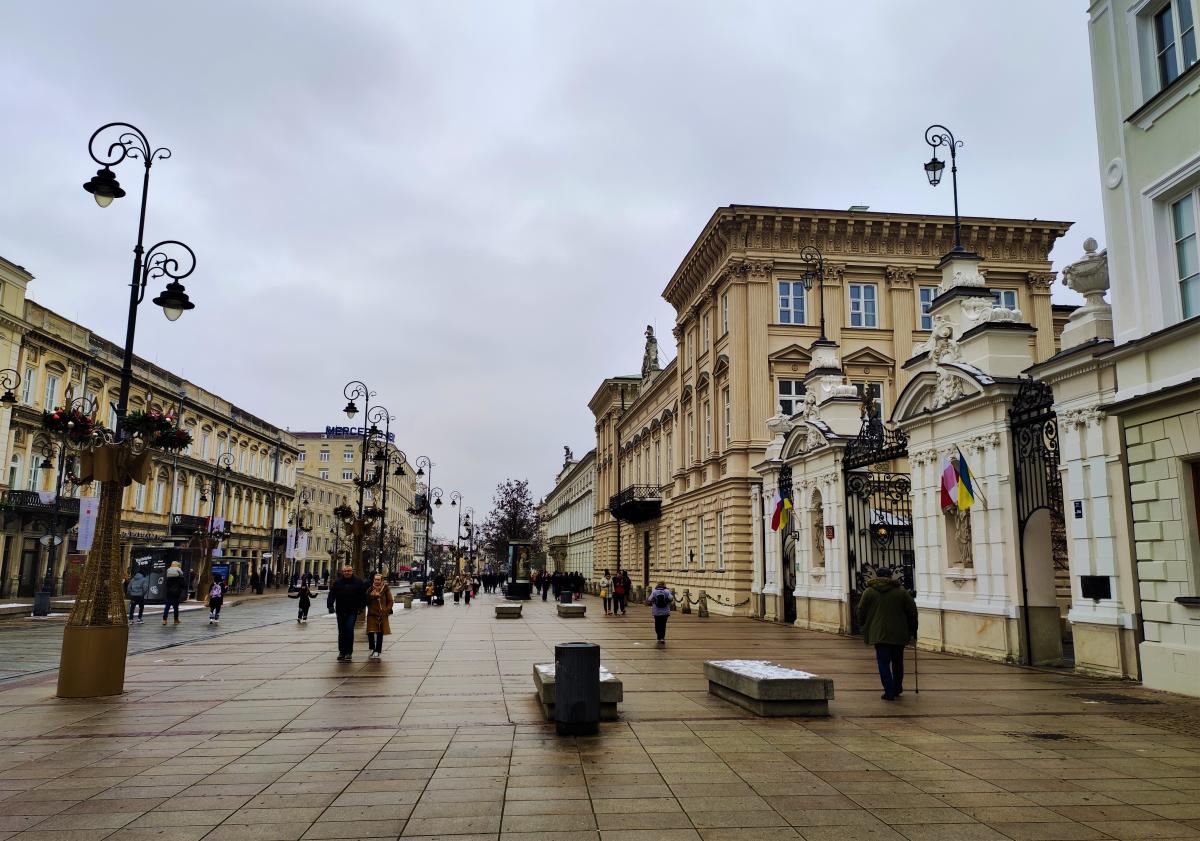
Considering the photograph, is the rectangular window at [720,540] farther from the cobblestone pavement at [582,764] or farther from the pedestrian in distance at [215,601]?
the cobblestone pavement at [582,764]

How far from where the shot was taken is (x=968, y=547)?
16.5 metres

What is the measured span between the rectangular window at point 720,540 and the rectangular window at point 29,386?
34.9m

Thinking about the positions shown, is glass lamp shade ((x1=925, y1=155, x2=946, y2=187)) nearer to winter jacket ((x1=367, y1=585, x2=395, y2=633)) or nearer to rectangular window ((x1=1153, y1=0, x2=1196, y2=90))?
rectangular window ((x1=1153, y1=0, x2=1196, y2=90))

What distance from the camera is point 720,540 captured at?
114 feet

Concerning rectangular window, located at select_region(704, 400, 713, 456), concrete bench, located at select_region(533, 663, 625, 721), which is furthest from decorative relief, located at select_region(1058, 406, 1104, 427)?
rectangular window, located at select_region(704, 400, 713, 456)

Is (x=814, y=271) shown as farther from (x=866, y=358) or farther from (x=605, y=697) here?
(x=605, y=697)

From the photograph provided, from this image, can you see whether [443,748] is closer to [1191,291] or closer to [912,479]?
[1191,291]

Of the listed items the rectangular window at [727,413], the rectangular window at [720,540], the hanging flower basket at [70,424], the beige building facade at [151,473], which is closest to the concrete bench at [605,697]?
the hanging flower basket at [70,424]

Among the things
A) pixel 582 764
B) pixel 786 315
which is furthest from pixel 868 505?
pixel 582 764

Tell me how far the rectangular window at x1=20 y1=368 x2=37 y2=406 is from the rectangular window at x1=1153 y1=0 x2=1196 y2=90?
4790 cm

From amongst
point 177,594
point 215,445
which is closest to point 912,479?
point 177,594

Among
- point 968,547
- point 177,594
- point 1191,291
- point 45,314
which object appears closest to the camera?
point 1191,291

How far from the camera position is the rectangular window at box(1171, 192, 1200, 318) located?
1137 cm

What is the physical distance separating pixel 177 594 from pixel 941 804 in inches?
983
